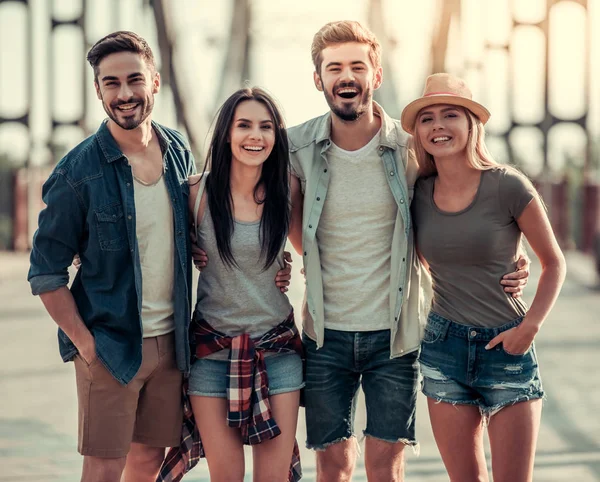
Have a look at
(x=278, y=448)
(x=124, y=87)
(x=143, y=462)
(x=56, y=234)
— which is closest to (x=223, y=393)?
(x=278, y=448)

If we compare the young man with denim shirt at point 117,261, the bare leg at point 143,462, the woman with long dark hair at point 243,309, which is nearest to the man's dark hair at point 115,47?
the young man with denim shirt at point 117,261

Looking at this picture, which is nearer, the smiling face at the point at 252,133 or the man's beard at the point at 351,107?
the smiling face at the point at 252,133

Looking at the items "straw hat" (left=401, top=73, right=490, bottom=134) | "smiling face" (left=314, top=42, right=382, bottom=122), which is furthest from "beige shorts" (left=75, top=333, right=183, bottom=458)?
"straw hat" (left=401, top=73, right=490, bottom=134)

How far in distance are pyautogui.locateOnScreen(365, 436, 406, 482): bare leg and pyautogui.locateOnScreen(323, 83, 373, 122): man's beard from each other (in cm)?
91

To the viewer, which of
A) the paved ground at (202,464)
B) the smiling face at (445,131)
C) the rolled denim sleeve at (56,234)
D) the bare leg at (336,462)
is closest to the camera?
the rolled denim sleeve at (56,234)

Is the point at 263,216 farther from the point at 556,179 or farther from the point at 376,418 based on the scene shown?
the point at 556,179

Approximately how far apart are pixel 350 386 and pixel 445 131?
77 cm

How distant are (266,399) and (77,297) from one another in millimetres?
565

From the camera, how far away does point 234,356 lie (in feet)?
8.98

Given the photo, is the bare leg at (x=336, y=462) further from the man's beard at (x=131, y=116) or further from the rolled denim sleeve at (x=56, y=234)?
the man's beard at (x=131, y=116)

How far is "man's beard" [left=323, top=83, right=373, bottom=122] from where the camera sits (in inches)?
113

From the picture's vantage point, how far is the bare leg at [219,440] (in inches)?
108

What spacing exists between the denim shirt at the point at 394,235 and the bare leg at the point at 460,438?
24 cm

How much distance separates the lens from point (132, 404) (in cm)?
276
